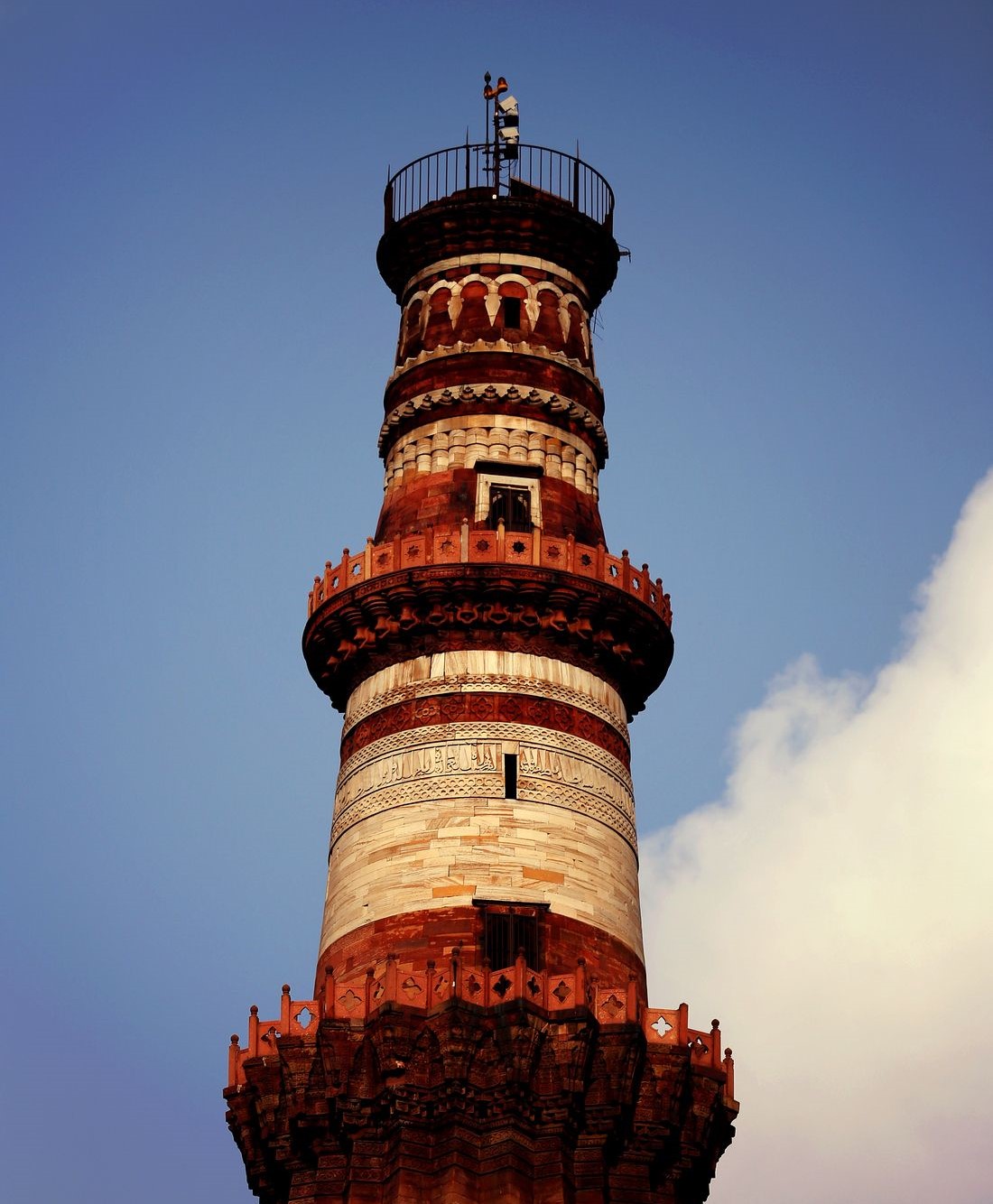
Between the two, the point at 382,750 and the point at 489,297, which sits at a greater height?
the point at 489,297

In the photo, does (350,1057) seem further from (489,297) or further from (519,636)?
(489,297)

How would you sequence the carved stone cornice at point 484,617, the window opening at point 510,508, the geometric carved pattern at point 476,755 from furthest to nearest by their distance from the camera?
the window opening at point 510,508, the carved stone cornice at point 484,617, the geometric carved pattern at point 476,755

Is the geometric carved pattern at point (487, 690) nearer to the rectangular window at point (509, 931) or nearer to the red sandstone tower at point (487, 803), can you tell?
the red sandstone tower at point (487, 803)

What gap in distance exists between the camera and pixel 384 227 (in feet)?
166

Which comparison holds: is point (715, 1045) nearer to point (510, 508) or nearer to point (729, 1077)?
point (729, 1077)

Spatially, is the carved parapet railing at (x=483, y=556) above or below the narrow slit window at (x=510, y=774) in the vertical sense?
above

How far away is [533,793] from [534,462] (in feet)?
24.9

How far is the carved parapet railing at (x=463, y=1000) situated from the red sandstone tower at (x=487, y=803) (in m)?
0.05

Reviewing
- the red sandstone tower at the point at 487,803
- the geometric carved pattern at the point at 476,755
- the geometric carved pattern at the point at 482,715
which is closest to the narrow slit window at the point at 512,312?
the red sandstone tower at the point at 487,803

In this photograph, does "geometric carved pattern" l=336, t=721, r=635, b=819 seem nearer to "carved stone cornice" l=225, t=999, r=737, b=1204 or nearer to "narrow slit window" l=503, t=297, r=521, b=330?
"carved stone cornice" l=225, t=999, r=737, b=1204

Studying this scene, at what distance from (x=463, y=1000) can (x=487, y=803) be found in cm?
424

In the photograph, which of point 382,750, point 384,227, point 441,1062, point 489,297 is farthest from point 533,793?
point 384,227

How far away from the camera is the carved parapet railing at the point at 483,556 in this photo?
4319 centimetres

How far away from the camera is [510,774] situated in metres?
41.3
